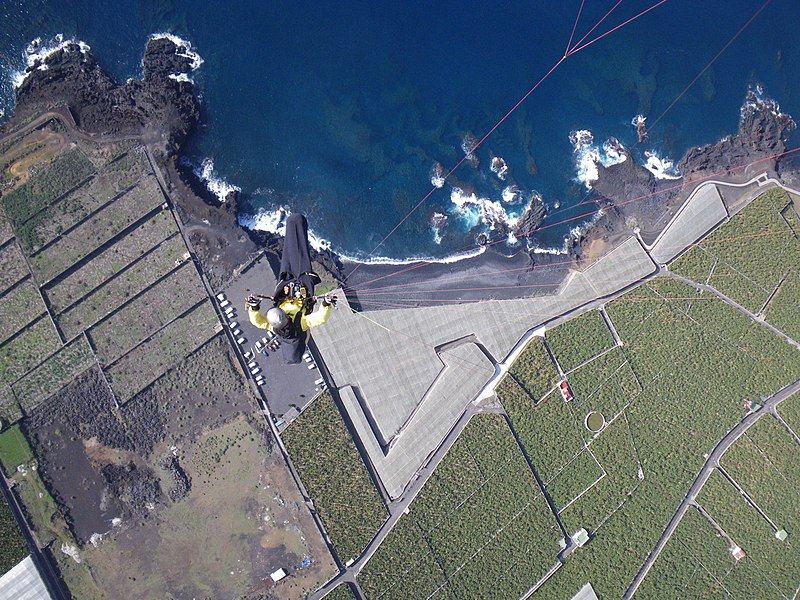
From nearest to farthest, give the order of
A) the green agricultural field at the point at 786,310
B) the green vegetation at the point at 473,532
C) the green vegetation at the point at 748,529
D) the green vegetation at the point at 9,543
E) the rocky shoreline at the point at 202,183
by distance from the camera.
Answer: the green vegetation at the point at 9,543, the green vegetation at the point at 473,532, the rocky shoreline at the point at 202,183, the green vegetation at the point at 748,529, the green agricultural field at the point at 786,310

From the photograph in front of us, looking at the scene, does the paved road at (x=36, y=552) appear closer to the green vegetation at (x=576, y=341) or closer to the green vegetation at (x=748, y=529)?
the green vegetation at (x=576, y=341)

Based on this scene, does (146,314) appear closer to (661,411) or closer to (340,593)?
(340,593)

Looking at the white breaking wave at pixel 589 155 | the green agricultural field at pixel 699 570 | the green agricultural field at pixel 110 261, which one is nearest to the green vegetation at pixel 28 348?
the green agricultural field at pixel 110 261

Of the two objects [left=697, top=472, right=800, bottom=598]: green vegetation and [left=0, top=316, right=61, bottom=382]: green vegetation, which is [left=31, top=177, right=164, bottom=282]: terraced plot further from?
[left=697, top=472, right=800, bottom=598]: green vegetation

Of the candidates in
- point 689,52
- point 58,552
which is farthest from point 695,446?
point 58,552

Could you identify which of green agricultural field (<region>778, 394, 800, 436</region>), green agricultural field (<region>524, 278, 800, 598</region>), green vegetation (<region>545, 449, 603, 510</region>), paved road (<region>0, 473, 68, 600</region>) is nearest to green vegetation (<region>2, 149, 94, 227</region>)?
paved road (<region>0, 473, 68, 600</region>)

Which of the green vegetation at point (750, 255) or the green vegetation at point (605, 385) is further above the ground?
the green vegetation at point (750, 255)

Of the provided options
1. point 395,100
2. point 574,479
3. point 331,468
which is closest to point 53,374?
point 331,468
